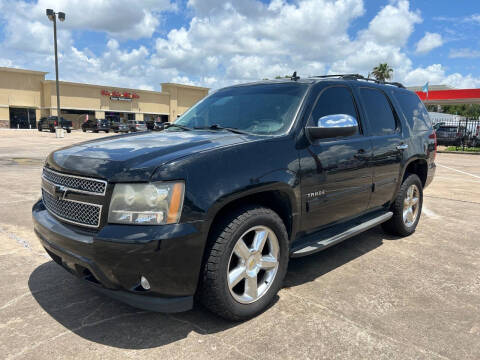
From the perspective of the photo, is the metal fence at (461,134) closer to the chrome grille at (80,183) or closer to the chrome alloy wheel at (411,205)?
the chrome alloy wheel at (411,205)

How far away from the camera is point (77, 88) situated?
2044 inches

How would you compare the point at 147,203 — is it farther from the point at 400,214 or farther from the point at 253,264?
the point at 400,214

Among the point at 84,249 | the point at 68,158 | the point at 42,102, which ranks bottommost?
the point at 84,249

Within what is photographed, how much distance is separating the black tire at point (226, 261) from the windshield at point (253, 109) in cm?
79

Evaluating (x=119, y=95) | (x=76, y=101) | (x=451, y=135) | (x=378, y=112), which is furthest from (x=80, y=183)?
(x=119, y=95)

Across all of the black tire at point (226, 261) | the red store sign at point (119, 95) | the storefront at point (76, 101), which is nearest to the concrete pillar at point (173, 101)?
the storefront at point (76, 101)

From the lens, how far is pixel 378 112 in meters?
4.32

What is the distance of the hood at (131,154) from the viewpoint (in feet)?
7.73

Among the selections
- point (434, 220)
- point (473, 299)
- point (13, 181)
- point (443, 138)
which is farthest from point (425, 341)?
point (443, 138)

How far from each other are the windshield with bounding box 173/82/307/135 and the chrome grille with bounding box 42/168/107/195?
1.36 m

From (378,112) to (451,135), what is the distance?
2282 centimetres

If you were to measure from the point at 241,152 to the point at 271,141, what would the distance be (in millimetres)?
347

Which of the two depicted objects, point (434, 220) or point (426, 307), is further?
point (434, 220)

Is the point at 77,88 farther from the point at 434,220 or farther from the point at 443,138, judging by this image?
the point at 434,220
